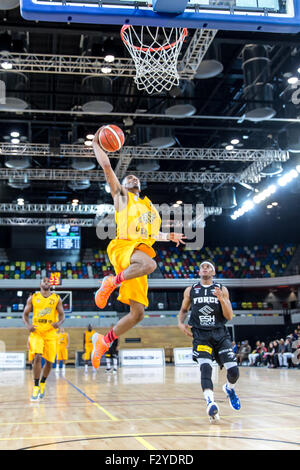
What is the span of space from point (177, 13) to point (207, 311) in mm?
3363

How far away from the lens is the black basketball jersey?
5953 mm

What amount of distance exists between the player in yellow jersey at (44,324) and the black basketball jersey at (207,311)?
3174 millimetres

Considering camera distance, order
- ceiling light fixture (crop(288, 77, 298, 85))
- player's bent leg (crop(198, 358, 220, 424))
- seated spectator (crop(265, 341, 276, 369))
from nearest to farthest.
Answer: player's bent leg (crop(198, 358, 220, 424)) → ceiling light fixture (crop(288, 77, 298, 85)) → seated spectator (crop(265, 341, 276, 369))

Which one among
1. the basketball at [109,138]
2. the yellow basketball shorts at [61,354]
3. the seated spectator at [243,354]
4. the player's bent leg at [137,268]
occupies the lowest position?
the seated spectator at [243,354]

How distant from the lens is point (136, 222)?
5.03 metres

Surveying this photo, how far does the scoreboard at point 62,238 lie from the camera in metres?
30.1

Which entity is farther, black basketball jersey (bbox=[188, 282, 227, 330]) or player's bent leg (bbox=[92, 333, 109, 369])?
black basketball jersey (bbox=[188, 282, 227, 330])

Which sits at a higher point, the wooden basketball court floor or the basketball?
the basketball

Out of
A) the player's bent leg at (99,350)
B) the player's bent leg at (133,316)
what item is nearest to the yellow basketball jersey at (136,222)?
the player's bent leg at (133,316)

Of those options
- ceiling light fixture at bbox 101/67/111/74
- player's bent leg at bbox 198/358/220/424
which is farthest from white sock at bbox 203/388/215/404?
ceiling light fixture at bbox 101/67/111/74

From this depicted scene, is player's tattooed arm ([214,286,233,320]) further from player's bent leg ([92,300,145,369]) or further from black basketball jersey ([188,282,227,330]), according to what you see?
player's bent leg ([92,300,145,369])

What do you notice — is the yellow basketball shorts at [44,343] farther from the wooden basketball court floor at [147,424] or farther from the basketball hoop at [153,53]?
the basketball hoop at [153,53]

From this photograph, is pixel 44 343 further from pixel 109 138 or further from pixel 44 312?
pixel 109 138

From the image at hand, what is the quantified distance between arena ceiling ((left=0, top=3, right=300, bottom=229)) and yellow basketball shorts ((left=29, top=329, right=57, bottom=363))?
23.4 feet
